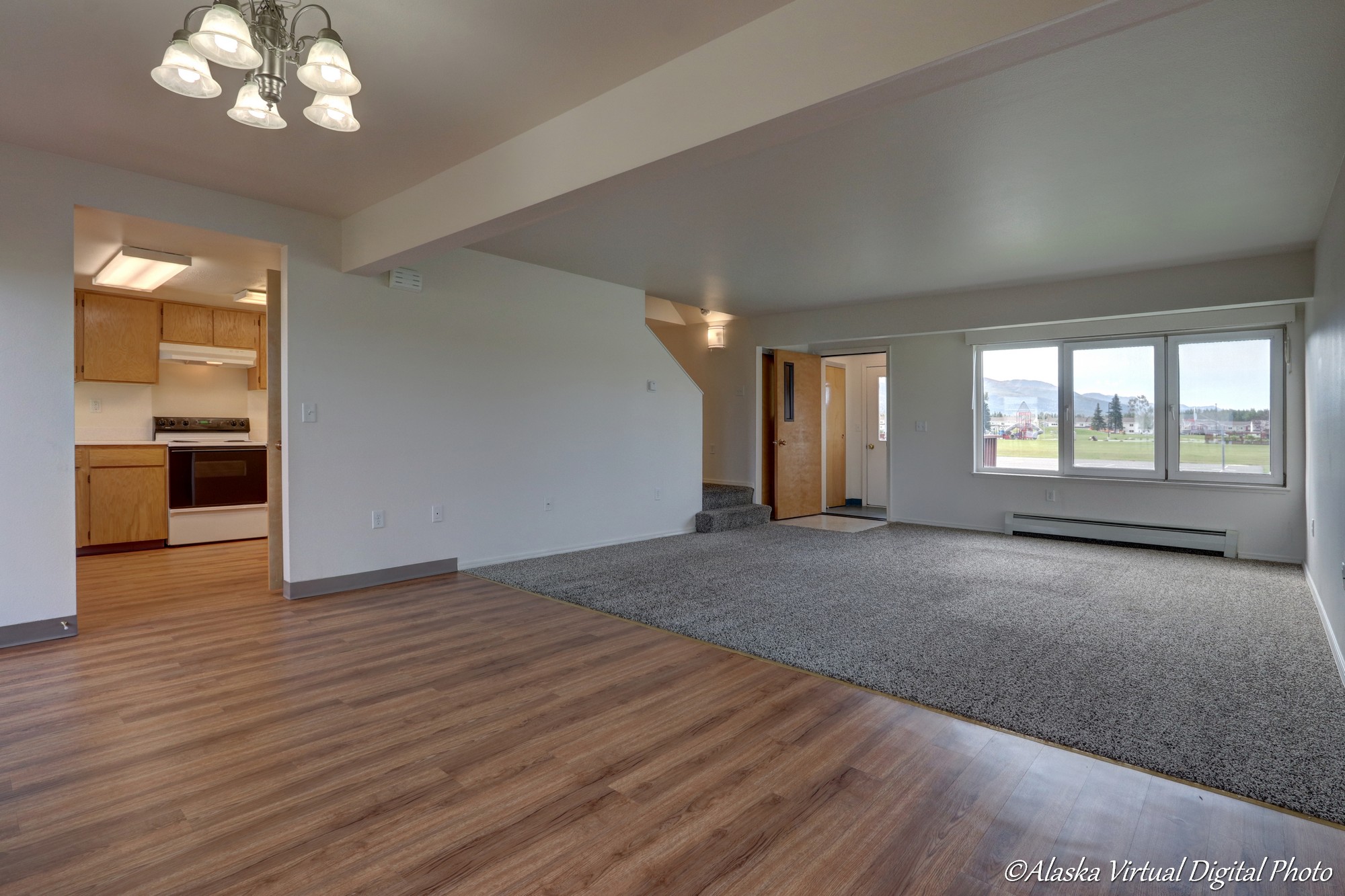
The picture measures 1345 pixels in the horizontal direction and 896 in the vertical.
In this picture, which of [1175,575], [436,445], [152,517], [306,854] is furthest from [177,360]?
[1175,575]

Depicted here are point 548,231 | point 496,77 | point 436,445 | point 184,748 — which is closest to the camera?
point 184,748

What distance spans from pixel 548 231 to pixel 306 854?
3832 mm

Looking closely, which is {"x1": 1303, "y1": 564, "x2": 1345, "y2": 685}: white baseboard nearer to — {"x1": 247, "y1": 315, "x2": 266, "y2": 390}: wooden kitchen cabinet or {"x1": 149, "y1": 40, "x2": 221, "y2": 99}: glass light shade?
{"x1": 149, "y1": 40, "x2": 221, "y2": 99}: glass light shade

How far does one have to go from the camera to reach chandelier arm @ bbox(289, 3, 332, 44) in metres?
2.00

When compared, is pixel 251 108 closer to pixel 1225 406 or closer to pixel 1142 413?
pixel 1142 413

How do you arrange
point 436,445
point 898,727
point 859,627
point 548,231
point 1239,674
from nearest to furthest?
point 898,727
point 1239,674
point 859,627
point 548,231
point 436,445

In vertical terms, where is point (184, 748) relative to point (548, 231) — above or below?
below

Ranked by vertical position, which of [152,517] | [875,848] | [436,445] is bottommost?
[875,848]

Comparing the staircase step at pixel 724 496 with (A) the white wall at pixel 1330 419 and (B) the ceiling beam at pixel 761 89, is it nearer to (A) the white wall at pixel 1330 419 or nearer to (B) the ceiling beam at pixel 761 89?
(B) the ceiling beam at pixel 761 89

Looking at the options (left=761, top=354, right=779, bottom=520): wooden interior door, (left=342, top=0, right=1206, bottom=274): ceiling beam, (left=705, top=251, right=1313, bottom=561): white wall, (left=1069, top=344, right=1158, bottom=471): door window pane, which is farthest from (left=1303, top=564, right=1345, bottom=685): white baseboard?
(left=761, top=354, right=779, bottom=520): wooden interior door

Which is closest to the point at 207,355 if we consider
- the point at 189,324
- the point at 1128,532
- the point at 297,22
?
the point at 189,324

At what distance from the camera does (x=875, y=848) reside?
1.68 m

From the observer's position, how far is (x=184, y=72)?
1.90m

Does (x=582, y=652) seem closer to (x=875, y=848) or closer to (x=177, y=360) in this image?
(x=875, y=848)
